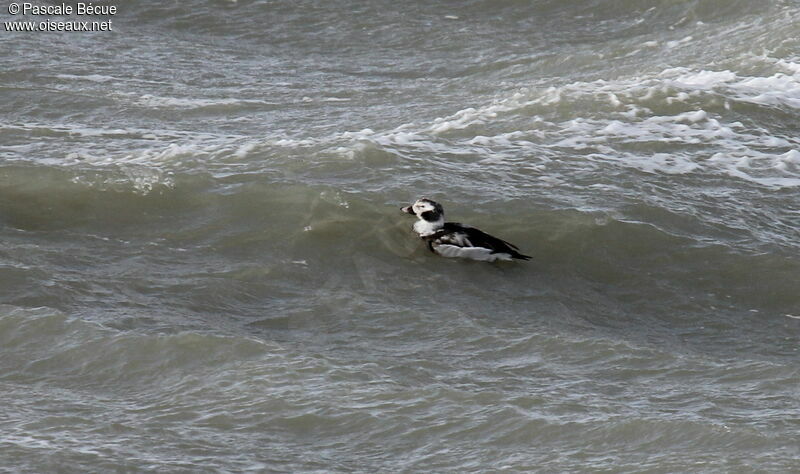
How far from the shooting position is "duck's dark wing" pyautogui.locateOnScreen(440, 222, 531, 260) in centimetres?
852

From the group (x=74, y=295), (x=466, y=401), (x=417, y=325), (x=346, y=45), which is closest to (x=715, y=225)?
(x=417, y=325)

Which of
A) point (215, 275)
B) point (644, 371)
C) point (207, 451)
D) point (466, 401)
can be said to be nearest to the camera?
point (207, 451)

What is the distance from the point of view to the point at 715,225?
9.30 m

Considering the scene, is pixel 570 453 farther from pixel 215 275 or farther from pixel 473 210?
pixel 473 210

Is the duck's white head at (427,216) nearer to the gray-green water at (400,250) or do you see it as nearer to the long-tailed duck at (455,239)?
the long-tailed duck at (455,239)

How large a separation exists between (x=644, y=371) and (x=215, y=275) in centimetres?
304

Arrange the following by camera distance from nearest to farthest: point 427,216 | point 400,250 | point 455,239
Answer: point 455,239 → point 427,216 → point 400,250

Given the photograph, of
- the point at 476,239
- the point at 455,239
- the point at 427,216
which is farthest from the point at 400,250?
the point at 476,239

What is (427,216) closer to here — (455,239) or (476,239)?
(455,239)

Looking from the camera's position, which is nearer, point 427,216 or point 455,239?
point 455,239

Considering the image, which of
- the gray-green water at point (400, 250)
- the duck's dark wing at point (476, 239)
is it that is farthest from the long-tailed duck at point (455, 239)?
the gray-green water at point (400, 250)

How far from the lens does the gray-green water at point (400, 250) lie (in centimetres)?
609

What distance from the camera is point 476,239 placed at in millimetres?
8570

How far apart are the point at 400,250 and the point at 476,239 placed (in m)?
0.63
